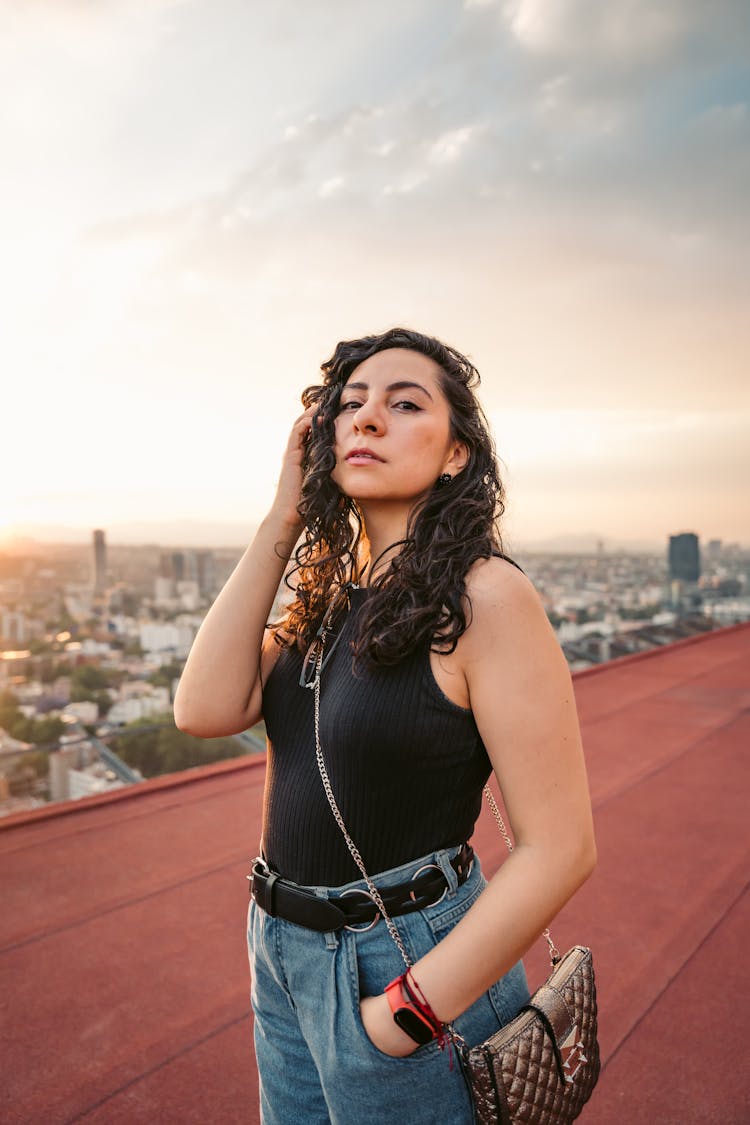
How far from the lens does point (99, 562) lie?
716 centimetres

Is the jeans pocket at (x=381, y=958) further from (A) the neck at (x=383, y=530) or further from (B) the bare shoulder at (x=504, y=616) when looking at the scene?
(A) the neck at (x=383, y=530)

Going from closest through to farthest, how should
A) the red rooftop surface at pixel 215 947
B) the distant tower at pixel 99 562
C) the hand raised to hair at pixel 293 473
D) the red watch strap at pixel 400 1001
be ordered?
the red watch strap at pixel 400 1001, the hand raised to hair at pixel 293 473, the red rooftop surface at pixel 215 947, the distant tower at pixel 99 562

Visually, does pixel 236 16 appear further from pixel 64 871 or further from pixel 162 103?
pixel 64 871

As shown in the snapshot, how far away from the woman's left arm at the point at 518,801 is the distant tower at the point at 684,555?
1085 cm

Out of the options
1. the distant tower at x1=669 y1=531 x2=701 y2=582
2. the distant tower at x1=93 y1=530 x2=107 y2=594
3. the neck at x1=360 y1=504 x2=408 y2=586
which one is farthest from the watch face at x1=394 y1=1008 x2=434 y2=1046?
the distant tower at x1=669 y1=531 x2=701 y2=582

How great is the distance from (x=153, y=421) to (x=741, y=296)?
7.52m

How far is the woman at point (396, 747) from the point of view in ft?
A: 2.57

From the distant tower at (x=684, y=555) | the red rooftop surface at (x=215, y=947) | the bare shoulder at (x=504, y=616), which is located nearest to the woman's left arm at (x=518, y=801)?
the bare shoulder at (x=504, y=616)

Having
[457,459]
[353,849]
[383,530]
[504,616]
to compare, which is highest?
[457,459]

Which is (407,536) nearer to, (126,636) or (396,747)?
(396,747)

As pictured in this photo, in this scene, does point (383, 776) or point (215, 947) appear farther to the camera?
point (215, 947)

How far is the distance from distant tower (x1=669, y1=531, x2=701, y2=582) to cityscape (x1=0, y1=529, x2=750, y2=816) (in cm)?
14

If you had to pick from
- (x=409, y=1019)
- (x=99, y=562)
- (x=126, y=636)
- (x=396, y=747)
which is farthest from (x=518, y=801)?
(x=99, y=562)

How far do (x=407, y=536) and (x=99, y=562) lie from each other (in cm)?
676
